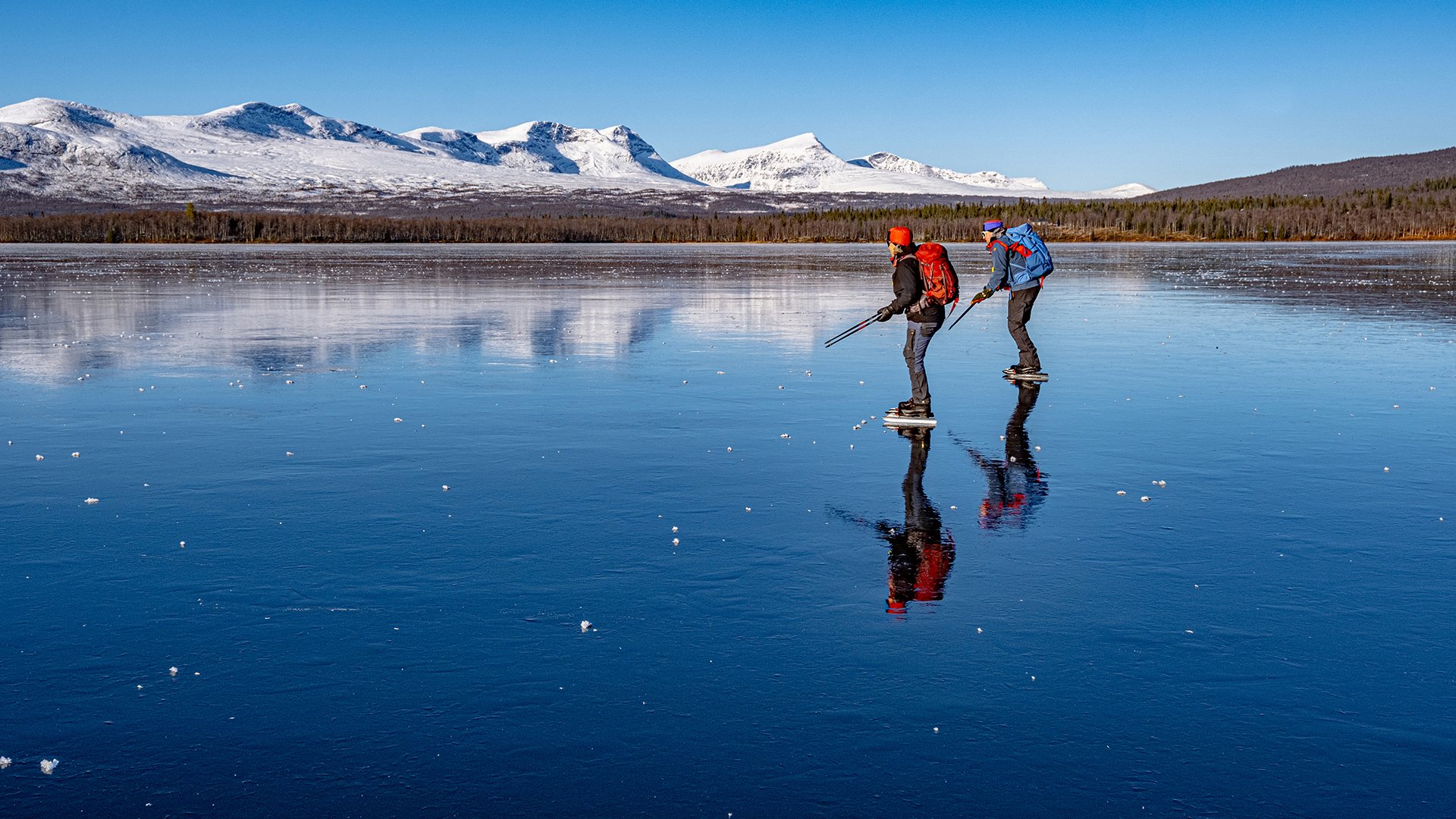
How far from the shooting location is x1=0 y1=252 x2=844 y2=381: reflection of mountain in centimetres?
1917

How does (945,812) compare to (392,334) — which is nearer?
(945,812)

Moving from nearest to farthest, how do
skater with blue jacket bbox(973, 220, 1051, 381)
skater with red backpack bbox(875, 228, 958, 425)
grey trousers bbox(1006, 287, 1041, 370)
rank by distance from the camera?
skater with red backpack bbox(875, 228, 958, 425) → grey trousers bbox(1006, 287, 1041, 370) → skater with blue jacket bbox(973, 220, 1051, 381)

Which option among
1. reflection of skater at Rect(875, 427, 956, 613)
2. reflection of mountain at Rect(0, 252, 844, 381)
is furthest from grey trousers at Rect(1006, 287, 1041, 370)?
reflection of skater at Rect(875, 427, 956, 613)

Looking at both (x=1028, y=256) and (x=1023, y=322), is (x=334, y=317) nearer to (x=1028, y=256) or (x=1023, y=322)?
(x=1028, y=256)

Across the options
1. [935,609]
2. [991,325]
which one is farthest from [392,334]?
[935,609]

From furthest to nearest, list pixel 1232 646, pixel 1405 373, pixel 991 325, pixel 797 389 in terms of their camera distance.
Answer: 1. pixel 991 325
2. pixel 1405 373
3. pixel 797 389
4. pixel 1232 646

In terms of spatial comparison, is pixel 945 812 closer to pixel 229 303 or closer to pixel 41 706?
pixel 41 706

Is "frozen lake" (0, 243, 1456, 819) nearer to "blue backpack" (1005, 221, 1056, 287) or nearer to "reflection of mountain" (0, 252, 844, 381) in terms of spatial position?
"blue backpack" (1005, 221, 1056, 287)

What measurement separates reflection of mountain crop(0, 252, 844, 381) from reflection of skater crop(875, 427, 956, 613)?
1071cm

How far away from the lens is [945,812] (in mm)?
4371

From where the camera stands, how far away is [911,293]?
13188 mm

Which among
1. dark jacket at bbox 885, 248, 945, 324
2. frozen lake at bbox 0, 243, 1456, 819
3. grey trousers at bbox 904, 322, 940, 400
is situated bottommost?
frozen lake at bbox 0, 243, 1456, 819

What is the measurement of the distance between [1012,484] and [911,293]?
12.4 feet

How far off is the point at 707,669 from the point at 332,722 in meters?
1.55
